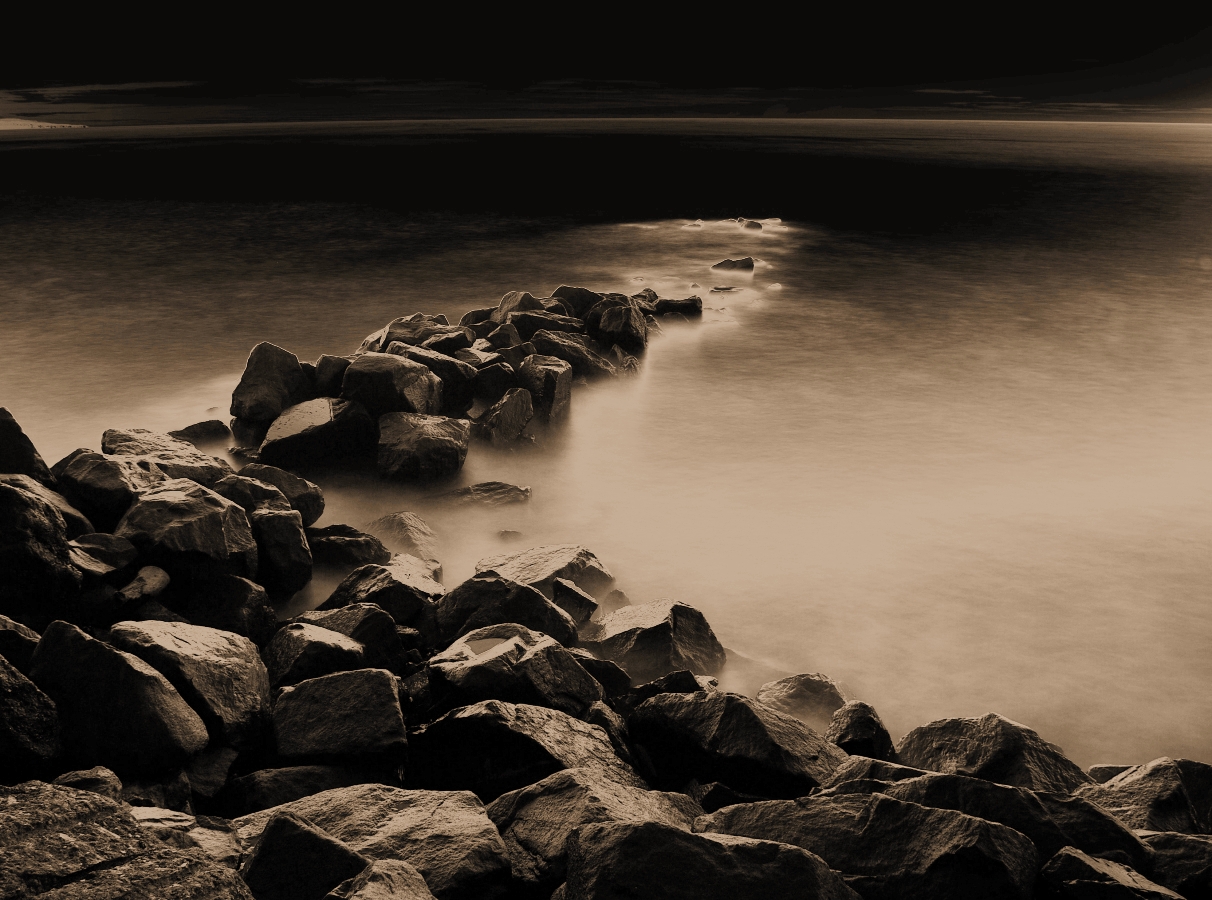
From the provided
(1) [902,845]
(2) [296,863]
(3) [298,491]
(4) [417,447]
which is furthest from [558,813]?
(4) [417,447]

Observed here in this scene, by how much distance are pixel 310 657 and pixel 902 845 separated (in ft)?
5.77

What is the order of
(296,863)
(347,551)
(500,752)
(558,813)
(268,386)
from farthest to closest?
(268,386) < (347,551) < (500,752) < (558,813) < (296,863)

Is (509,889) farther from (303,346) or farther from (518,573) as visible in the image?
(303,346)

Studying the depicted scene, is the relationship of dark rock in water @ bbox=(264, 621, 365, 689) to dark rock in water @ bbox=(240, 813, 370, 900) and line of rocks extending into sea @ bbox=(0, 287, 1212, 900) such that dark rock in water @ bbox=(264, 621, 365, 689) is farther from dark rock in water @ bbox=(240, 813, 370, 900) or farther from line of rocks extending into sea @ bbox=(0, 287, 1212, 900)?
dark rock in water @ bbox=(240, 813, 370, 900)

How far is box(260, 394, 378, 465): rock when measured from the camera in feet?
16.8

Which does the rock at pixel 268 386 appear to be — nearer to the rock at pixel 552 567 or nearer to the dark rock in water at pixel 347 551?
the dark rock in water at pixel 347 551

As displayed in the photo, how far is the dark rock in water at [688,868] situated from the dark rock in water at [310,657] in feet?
4.22

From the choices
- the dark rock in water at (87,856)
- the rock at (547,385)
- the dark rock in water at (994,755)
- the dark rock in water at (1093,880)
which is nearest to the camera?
the dark rock in water at (87,856)

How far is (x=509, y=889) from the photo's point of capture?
6.97ft

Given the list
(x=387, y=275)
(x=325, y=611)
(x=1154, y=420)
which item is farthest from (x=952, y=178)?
(x=325, y=611)

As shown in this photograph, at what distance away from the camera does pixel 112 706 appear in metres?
2.48

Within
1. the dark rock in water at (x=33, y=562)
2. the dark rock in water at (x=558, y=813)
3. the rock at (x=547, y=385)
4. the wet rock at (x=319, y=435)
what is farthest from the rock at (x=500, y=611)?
the rock at (x=547, y=385)

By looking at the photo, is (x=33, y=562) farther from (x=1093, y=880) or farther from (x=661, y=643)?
(x=1093, y=880)

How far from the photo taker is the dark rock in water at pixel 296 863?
1.96m
